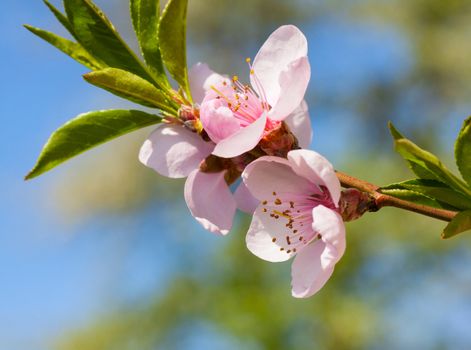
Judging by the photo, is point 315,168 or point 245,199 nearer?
point 315,168

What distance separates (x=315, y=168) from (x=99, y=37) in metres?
0.25

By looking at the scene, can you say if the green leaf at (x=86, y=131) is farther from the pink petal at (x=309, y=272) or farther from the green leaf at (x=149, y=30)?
the pink petal at (x=309, y=272)

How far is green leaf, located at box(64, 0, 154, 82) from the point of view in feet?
1.91

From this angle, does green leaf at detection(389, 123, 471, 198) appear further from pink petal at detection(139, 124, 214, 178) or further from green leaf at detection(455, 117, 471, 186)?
pink petal at detection(139, 124, 214, 178)

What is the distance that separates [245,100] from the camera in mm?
617

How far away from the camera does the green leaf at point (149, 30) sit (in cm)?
59

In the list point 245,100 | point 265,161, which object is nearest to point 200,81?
point 245,100

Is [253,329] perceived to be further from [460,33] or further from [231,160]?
[460,33]

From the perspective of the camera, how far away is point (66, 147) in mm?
564

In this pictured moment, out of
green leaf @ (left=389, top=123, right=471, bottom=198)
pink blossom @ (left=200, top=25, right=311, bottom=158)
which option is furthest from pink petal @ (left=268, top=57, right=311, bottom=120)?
green leaf @ (left=389, top=123, right=471, bottom=198)

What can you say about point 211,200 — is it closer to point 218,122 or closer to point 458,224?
point 218,122

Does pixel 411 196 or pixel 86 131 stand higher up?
pixel 86 131

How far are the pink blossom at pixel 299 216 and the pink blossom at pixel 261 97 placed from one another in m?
0.03

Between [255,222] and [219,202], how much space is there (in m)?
0.04
